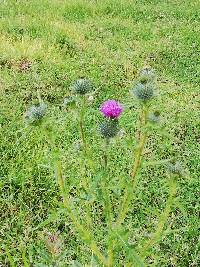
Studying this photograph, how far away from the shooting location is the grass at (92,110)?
379cm

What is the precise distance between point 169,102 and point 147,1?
6270mm

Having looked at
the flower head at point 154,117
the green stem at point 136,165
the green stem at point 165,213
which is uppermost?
the flower head at point 154,117

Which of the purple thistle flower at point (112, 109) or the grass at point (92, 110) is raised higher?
the purple thistle flower at point (112, 109)

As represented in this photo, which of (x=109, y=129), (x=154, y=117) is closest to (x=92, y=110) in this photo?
(x=109, y=129)

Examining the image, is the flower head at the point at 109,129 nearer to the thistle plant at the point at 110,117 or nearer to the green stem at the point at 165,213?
the thistle plant at the point at 110,117

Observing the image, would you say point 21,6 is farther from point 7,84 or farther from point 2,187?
point 2,187

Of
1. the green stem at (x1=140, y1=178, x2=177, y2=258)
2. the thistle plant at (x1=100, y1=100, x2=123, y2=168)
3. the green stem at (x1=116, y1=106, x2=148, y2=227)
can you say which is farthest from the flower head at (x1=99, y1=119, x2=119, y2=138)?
the green stem at (x1=140, y1=178, x2=177, y2=258)

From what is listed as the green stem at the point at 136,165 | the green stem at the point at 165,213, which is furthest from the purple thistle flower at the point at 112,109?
the green stem at the point at 165,213

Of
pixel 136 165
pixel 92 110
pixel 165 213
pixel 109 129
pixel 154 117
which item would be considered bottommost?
pixel 92 110

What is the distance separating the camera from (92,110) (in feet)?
20.0

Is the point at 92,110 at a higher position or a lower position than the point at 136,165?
lower

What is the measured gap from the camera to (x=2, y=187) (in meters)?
4.34

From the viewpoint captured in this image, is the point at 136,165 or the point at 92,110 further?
the point at 92,110

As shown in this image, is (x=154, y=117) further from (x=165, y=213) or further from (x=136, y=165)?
(x=165, y=213)
